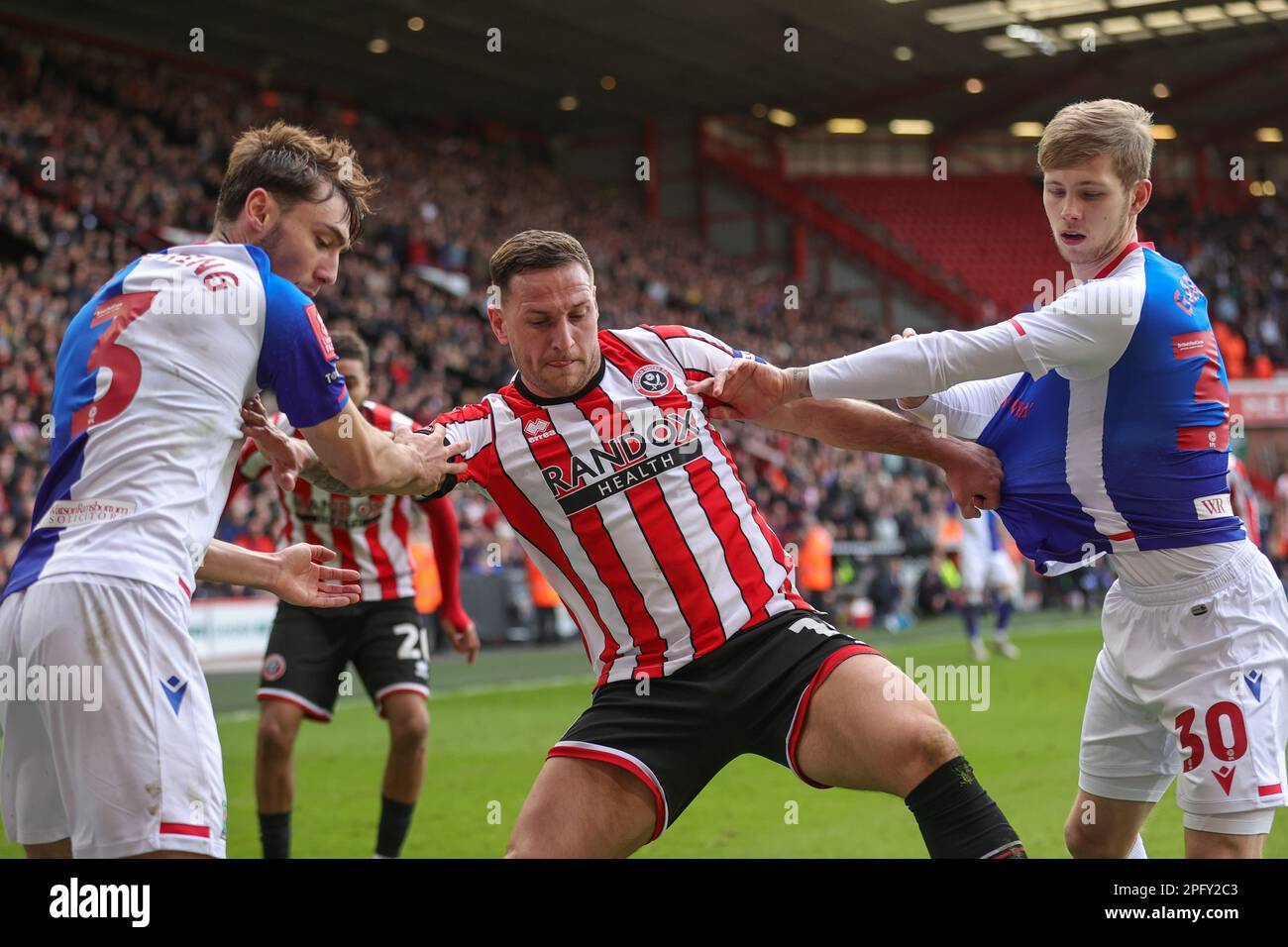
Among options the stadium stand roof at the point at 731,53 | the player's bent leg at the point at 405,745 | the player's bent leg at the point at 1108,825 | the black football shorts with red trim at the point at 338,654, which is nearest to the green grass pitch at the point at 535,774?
the player's bent leg at the point at 405,745

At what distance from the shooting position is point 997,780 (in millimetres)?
8367

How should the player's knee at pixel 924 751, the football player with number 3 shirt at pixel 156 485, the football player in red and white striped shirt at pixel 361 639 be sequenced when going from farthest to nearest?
the football player in red and white striped shirt at pixel 361 639
the player's knee at pixel 924 751
the football player with number 3 shirt at pixel 156 485

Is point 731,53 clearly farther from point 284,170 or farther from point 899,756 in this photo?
point 899,756

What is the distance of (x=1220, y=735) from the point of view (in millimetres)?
3621

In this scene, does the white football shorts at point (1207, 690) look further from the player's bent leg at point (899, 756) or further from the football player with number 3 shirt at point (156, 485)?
the football player with number 3 shirt at point (156, 485)

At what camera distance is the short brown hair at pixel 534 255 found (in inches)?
157

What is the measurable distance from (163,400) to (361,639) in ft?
12.1

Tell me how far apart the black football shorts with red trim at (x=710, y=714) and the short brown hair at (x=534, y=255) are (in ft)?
3.94

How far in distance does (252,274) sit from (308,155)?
422mm

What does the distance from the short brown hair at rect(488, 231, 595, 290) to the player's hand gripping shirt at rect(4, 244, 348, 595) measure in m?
0.76

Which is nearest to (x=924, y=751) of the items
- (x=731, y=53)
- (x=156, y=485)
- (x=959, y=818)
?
(x=959, y=818)

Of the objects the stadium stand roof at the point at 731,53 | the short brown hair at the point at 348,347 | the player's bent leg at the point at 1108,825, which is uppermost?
the stadium stand roof at the point at 731,53
